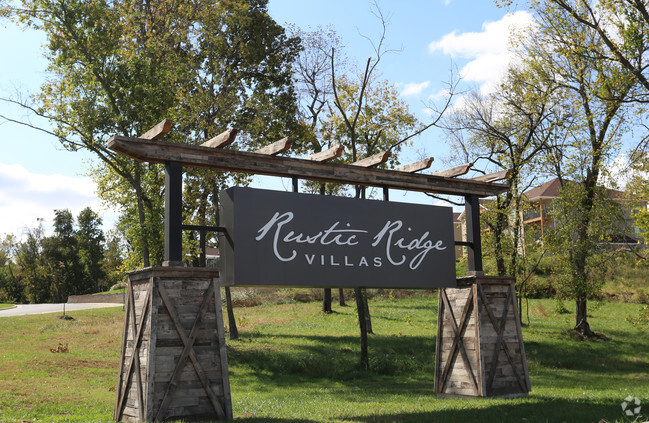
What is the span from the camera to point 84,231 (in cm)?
6744

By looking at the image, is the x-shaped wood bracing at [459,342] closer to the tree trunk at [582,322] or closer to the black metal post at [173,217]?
the black metal post at [173,217]

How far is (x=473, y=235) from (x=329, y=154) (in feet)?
16.2

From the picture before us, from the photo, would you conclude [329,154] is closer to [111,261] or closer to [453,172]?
[453,172]

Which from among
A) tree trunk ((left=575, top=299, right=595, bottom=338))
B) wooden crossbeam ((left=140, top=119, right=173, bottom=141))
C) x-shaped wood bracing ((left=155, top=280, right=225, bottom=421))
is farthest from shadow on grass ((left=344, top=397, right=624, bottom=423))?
tree trunk ((left=575, top=299, right=595, bottom=338))

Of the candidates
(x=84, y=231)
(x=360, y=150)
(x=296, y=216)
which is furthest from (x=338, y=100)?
(x=84, y=231)

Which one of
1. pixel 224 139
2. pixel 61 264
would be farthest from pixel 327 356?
pixel 61 264

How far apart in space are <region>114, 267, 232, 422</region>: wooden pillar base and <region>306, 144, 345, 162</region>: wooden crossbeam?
340 centimetres

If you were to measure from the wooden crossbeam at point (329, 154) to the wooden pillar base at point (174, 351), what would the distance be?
11.1ft

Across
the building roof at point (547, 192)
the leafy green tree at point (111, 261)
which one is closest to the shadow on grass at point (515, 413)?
the building roof at point (547, 192)

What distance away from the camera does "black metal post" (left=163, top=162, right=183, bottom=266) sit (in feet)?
34.7

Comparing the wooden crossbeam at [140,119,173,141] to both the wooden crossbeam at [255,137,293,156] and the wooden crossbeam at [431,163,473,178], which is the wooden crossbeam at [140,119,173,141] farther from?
the wooden crossbeam at [431,163,473,178]

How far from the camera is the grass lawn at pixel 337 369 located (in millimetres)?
12055

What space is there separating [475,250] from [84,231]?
201 feet

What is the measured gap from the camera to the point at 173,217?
35.4 ft
